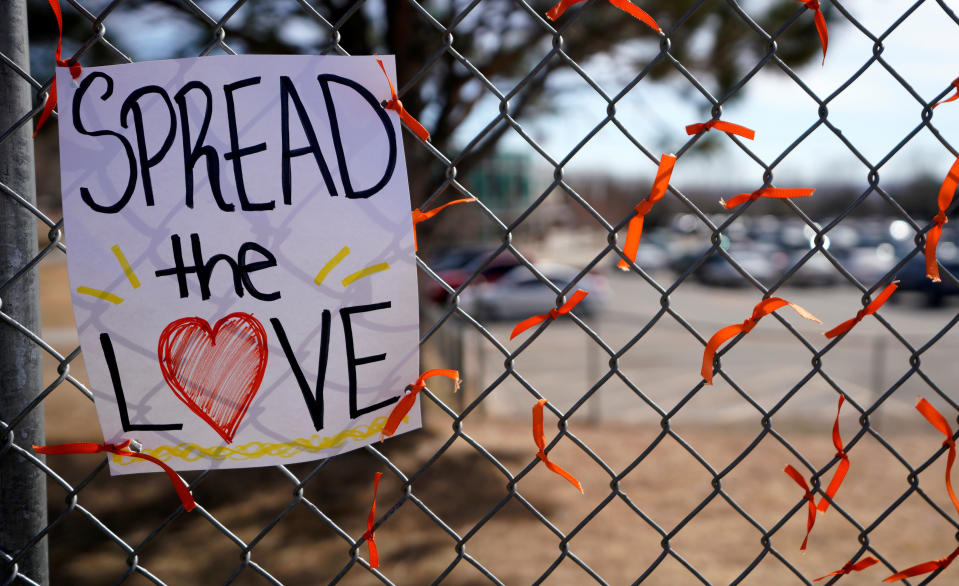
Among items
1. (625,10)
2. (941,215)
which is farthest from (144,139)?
(941,215)

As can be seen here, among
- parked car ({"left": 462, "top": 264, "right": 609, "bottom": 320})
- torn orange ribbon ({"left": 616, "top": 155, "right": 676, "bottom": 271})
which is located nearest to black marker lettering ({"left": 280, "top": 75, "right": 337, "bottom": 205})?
torn orange ribbon ({"left": 616, "top": 155, "right": 676, "bottom": 271})

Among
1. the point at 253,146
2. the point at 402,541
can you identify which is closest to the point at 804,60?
the point at 402,541

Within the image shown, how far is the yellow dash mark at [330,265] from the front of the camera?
1.21 metres

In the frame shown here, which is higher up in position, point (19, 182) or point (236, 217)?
point (236, 217)

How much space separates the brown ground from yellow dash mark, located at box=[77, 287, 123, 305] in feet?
7.61

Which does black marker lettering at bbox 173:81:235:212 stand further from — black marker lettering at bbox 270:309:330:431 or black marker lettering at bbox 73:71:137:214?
black marker lettering at bbox 270:309:330:431

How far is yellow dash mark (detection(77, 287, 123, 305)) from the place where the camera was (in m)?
1.15

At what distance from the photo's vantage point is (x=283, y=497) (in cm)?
512

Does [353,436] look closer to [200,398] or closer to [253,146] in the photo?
[200,398]

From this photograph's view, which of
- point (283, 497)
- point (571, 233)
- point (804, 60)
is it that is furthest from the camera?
point (571, 233)

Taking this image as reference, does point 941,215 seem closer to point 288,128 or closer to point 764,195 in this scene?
point 764,195

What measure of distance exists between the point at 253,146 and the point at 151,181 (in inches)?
6.6

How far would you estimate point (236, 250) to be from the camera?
1.18 meters

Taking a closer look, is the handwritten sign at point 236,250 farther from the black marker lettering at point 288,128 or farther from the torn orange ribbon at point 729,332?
the torn orange ribbon at point 729,332
